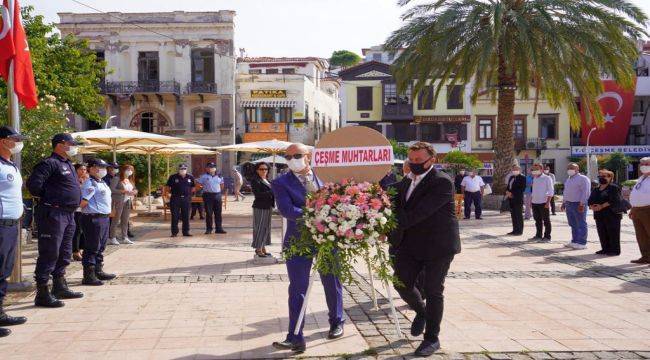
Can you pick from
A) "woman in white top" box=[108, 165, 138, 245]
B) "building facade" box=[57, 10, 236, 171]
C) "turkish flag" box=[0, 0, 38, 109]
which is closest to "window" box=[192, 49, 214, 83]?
"building facade" box=[57, 10, 236, 171]

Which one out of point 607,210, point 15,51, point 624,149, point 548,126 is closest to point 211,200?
point 15,51

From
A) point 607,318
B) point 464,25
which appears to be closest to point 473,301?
point 607,318

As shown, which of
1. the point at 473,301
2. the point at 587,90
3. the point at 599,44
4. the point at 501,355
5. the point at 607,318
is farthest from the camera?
the point at 587,90

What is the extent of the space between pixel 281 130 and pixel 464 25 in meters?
27.3

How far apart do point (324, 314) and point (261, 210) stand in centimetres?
449

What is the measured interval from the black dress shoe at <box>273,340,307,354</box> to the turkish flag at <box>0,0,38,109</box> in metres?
5.07

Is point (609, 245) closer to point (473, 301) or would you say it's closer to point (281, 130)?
point (473, 301)

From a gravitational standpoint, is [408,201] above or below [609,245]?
above

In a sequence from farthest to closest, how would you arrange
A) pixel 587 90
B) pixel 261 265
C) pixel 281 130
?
pixel 281 130 → pixel 587 90 → pixel 261 265

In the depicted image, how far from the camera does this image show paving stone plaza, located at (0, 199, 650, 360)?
520 cm

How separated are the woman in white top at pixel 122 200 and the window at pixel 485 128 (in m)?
39.6

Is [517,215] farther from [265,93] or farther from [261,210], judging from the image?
[265,93]

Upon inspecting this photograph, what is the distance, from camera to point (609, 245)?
36.3 feet

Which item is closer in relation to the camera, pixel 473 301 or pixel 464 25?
pixel 473 301
